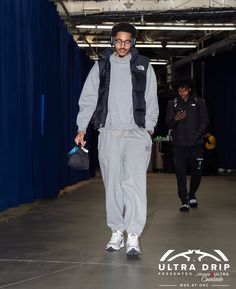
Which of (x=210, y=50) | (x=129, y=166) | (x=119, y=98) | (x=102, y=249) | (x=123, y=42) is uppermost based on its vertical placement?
(x=210, y=50)

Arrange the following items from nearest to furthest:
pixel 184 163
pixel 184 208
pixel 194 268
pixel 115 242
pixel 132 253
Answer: pixel 194 268, pixel 132 253, pixel 115 242, pixel 184 208, pixel 184 163

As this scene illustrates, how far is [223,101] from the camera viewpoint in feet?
49.3

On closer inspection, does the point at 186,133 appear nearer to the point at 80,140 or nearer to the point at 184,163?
the point at 184,163

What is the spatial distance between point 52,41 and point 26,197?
2.31 meters

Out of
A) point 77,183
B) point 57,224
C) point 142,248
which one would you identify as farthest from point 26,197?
point 77,183

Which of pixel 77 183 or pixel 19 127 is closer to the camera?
pixel 19 127

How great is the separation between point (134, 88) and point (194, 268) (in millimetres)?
1194

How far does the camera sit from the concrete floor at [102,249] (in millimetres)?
3043

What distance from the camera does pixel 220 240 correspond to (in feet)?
13.9

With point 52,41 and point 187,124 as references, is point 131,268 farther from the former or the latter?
point 52,41

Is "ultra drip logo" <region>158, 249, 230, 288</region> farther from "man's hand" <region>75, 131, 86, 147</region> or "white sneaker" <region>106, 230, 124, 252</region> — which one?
"man's hand" <region>75, 131, 86, 147</region>

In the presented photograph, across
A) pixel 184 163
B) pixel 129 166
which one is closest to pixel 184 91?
pixel 184 163

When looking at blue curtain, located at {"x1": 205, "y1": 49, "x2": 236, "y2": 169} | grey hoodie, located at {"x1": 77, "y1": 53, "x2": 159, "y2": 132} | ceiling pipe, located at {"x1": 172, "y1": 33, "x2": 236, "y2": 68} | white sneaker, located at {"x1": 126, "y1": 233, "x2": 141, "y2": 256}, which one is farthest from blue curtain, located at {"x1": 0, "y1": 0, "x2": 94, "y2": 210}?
blue curtain, located at {"x1": 205, "y1": 49, "x2": 236, "y2": 169}

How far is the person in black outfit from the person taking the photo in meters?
6.09
